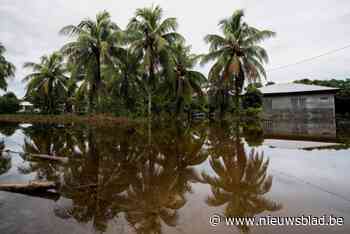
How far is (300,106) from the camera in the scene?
2383 centimetres

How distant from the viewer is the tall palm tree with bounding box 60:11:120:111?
17344 mm

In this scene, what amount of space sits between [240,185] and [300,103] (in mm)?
23139

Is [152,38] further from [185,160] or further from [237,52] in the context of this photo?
[185,160]

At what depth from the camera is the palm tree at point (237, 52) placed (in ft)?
58.9

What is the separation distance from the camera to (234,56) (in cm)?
1836

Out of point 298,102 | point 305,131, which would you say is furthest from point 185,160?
point 298,102

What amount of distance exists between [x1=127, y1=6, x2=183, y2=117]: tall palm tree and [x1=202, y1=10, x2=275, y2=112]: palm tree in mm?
3452

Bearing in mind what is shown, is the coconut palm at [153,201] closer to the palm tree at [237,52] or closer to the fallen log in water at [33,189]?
the fallen log in water at [33,189]

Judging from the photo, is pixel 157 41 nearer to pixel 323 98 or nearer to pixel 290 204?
pixel 290 204

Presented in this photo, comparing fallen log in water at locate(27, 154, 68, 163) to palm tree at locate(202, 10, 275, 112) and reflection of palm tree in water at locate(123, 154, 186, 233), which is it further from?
palm tree at locate(202, 10, 275, 112)

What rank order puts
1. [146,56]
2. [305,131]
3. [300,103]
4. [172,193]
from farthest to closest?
[300,103], [146,56], [305,131], [172,193]

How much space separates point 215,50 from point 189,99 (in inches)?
195

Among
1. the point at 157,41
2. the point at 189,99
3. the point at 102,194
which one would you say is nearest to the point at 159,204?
the point at 102,194

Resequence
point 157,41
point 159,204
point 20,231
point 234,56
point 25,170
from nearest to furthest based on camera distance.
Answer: point 20,231, point 159,204, point 25,170, point 157,41, point 234,56
